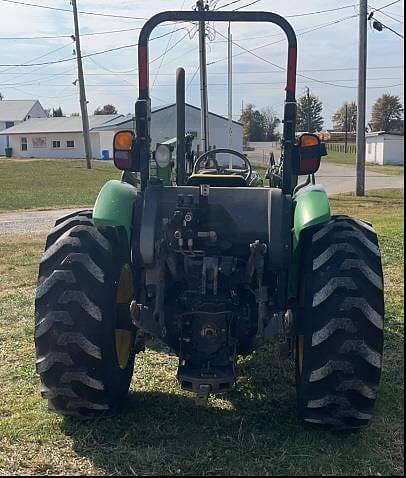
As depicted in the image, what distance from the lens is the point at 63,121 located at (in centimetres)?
6669

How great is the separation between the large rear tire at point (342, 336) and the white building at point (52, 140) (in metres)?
59.4

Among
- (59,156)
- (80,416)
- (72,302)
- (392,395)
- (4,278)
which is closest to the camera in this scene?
(72,302)

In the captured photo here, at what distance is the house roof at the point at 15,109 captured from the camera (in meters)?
80.5

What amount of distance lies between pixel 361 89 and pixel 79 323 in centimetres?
1888

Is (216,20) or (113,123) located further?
(113,123)

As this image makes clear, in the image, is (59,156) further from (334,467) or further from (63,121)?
Answer: (334,467)

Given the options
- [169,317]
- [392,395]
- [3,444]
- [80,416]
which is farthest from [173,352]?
[392,395]

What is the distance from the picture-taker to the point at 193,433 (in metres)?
4.04

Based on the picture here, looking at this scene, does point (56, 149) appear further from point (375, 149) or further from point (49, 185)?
point (49, 185)

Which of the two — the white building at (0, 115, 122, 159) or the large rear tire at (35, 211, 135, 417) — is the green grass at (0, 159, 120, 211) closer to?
the large rear tire at (35, 211, 135, 417)

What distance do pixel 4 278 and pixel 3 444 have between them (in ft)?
16.8

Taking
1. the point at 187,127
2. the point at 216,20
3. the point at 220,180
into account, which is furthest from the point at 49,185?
the point at 216,20

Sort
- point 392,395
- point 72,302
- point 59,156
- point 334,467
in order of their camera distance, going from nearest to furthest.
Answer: point 334,467 < point 72,302 < point 392,395 < point 59,156

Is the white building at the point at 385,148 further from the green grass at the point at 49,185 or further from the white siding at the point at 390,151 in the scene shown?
the green grass at the point at 49,185
